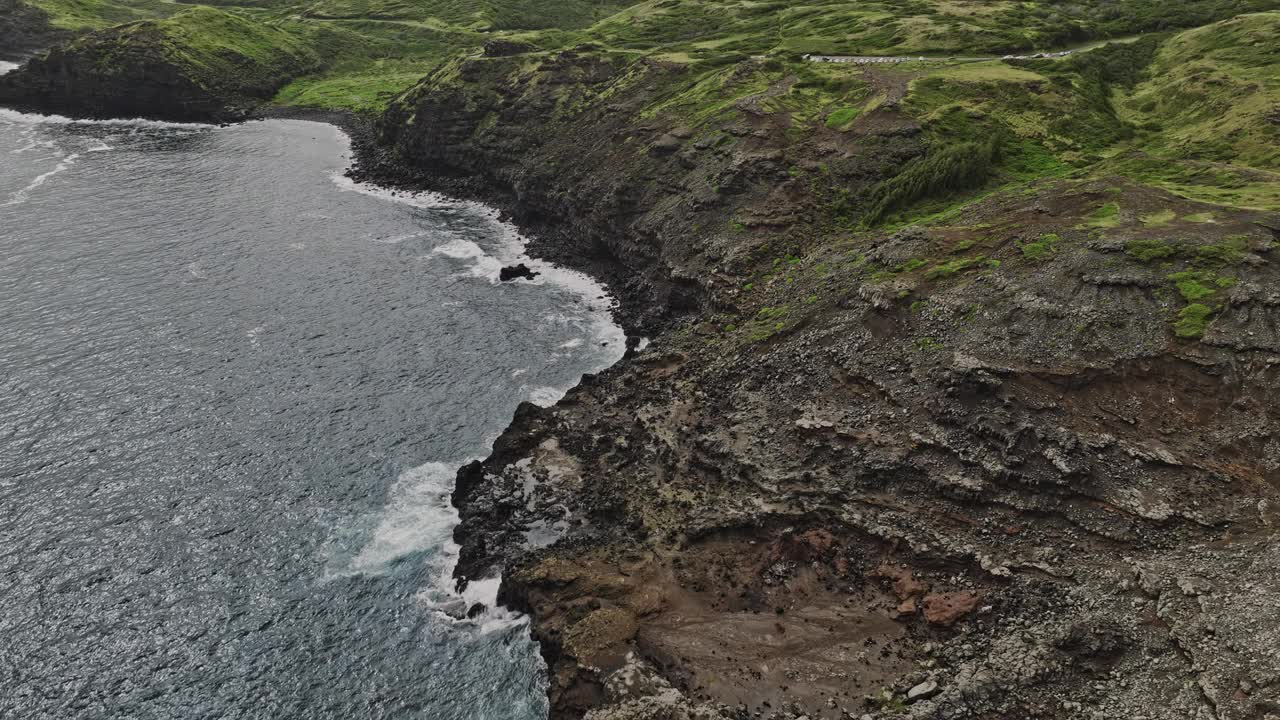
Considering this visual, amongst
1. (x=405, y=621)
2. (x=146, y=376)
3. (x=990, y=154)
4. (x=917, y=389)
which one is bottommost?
(x=405, y=621)

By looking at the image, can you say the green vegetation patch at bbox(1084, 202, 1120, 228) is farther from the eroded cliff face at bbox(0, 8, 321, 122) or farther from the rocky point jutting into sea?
the eroded cliff face at bbox(0, 8, 321, 122)

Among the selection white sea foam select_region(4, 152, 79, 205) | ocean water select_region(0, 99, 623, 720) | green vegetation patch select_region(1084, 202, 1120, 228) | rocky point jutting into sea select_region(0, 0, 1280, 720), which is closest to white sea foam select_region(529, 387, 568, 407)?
ocean water select_region(0, 99, 623, 720)

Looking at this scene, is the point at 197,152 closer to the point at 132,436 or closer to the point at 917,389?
the point at 132,436

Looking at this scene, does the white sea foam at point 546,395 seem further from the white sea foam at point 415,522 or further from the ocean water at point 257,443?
the white sea foam at point 415,522

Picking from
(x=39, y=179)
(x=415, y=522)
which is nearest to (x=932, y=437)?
(x=415, y=522)

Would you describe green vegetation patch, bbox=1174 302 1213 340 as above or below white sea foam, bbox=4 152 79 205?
above

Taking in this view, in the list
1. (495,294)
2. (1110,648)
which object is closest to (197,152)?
(495,294)

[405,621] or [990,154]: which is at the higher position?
[990,154]
